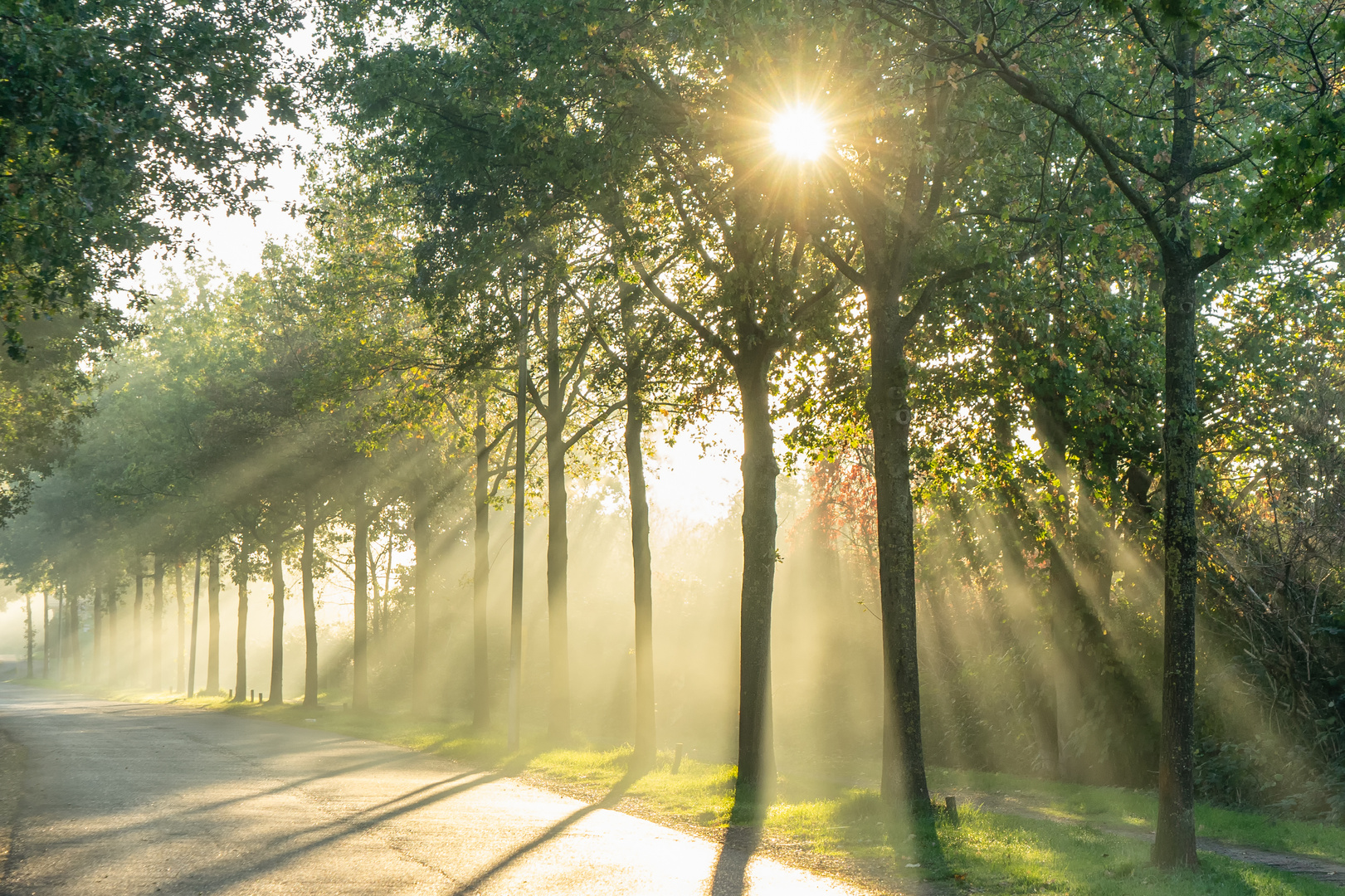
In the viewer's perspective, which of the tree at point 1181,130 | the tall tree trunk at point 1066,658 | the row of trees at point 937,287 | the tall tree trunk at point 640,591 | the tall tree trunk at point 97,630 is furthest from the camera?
the tall tree trunk at point 97,630

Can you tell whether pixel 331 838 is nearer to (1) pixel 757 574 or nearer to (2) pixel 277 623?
(1) pixel 757 574

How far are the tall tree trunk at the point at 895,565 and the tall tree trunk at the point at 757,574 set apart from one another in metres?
2.69

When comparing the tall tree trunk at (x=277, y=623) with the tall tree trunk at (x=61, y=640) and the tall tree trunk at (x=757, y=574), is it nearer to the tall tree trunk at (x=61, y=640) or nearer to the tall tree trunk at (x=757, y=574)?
the tall tree trunk at (x=757, y=574)

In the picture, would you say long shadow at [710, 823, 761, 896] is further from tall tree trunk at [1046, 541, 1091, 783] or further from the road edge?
tall tree trunk at [1046, 541, 1091, 783]

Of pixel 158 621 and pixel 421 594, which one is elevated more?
pixel 421 594

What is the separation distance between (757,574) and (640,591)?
5.04m

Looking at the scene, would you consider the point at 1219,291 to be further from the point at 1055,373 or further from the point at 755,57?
the point at 755,57

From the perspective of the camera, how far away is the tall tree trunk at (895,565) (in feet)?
42.3

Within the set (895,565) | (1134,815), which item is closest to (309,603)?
(895,565)

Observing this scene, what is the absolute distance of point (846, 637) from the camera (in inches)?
1253

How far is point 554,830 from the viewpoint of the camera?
11836mm

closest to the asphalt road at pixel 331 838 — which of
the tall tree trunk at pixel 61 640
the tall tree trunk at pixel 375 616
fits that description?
the tall tree trunk at pixel 375 616

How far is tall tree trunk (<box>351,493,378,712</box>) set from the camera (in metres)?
34.7

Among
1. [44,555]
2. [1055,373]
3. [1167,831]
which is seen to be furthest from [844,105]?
[44,555]
